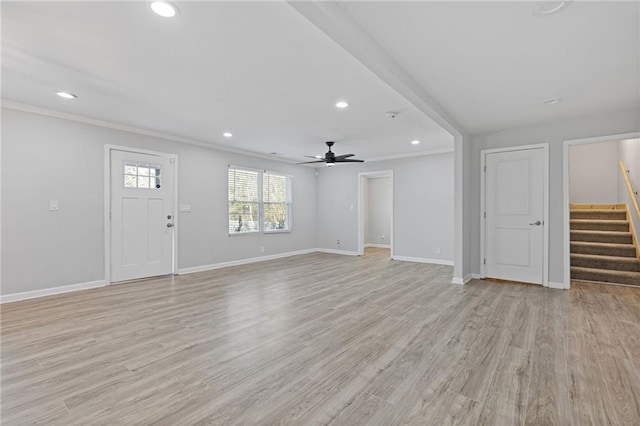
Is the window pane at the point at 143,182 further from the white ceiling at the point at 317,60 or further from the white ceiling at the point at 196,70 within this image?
the white ceiling at the point at 317,60

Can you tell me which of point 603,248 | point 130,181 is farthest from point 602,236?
point 130,181

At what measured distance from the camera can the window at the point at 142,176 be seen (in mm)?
4996

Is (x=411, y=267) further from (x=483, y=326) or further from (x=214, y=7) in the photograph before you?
(x=214, y=7)

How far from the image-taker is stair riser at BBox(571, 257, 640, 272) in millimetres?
4672

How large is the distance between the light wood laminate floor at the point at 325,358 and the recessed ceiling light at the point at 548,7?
8.31 ft

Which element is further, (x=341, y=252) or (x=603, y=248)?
(x=341, y=252)

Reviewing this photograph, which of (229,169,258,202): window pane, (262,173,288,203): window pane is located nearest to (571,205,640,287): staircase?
(262,173,288,203): window pane

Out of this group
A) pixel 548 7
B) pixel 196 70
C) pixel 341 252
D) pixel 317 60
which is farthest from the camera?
pixel 341 252

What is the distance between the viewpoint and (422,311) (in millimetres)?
3451

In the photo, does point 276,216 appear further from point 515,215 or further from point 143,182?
point 515,215

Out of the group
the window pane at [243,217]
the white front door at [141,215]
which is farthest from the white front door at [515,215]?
the white front door at [141,215]

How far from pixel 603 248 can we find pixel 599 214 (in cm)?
104

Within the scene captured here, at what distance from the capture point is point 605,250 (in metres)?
5.06

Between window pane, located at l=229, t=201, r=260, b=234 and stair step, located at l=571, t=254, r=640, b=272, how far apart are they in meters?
6.31
